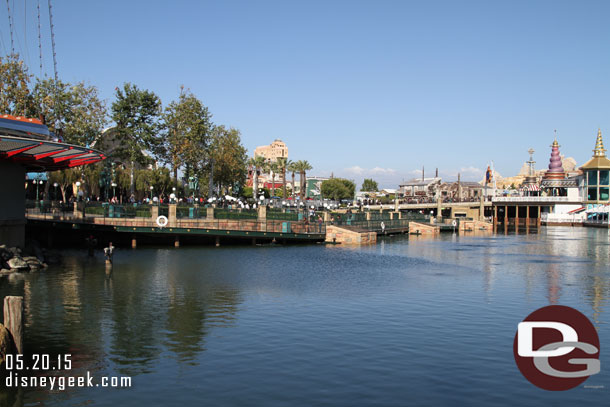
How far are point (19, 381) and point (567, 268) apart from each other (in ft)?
Result: 140

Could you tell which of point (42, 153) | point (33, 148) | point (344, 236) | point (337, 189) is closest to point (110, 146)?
point (344, 236)

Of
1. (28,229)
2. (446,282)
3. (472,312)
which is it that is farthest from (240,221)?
(472,312)

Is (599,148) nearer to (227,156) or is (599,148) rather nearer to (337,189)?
(337,189)

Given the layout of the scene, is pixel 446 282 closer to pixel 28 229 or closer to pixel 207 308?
pixel 207 308

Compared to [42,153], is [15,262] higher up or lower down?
lower down

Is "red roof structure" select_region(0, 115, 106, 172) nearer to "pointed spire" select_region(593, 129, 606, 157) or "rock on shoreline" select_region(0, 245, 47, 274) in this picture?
"rock on shoreline" select_region(0, 245, 47, 274)

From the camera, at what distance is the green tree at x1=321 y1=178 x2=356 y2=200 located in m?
175

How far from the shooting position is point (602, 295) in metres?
32.7

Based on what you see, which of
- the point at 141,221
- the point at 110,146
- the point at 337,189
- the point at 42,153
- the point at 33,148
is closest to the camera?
the point at 33,148

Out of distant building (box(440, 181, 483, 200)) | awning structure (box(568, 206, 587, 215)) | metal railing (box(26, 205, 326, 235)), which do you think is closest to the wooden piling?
metal railing (box(26, 205, 326, 235))

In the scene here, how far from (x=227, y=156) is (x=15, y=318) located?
72.1 metres

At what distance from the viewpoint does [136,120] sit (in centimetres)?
7106

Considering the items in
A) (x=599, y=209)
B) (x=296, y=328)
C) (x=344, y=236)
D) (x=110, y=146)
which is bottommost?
(x=296, y=328)

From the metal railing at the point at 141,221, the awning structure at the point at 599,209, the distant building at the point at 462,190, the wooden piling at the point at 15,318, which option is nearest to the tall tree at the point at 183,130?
the metal railing at the point at 141,221
